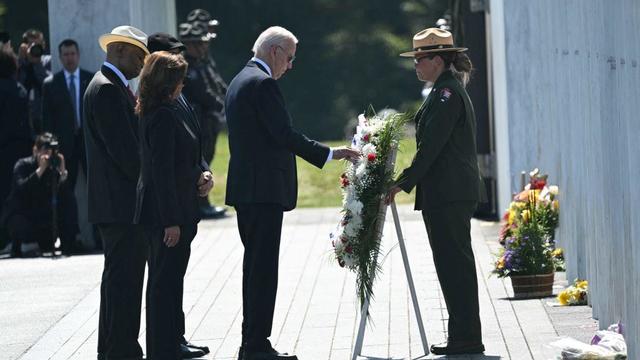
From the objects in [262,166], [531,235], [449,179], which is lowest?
[531,235]

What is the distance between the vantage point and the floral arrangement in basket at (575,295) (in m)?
10.0

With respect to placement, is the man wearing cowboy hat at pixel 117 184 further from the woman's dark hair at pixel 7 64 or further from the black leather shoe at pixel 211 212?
the black leather shoe at pixel 211 212

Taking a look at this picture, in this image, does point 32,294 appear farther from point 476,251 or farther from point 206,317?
point 476,251

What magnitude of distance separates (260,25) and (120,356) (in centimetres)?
3493

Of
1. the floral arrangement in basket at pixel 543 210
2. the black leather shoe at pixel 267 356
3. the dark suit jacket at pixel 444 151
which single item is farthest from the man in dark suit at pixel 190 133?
the floral arrangement in basket at pixel 543 210

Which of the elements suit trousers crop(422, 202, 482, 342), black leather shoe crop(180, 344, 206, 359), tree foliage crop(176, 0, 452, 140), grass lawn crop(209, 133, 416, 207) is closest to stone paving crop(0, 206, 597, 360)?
black leather shoe crop(180, 344, 206, 359)

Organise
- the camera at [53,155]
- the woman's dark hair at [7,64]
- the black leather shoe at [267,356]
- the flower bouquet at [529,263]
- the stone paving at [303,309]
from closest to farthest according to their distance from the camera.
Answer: the black leather shoe at [267,356] → the stone paving at [303,309] → the flower bouquet at [529,263] → the camera at [53,155] → the woman's dark hair at [7,64]

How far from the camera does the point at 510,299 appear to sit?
10.6 meters

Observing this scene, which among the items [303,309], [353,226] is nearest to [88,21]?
[303,309]

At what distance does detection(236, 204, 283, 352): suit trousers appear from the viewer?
853 cm

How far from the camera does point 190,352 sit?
8.95m

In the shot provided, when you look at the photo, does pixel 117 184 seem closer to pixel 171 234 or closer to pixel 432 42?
pixel 171 234

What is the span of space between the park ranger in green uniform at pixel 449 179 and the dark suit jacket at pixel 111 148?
1.56m

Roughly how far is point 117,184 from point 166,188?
2.02 ft
